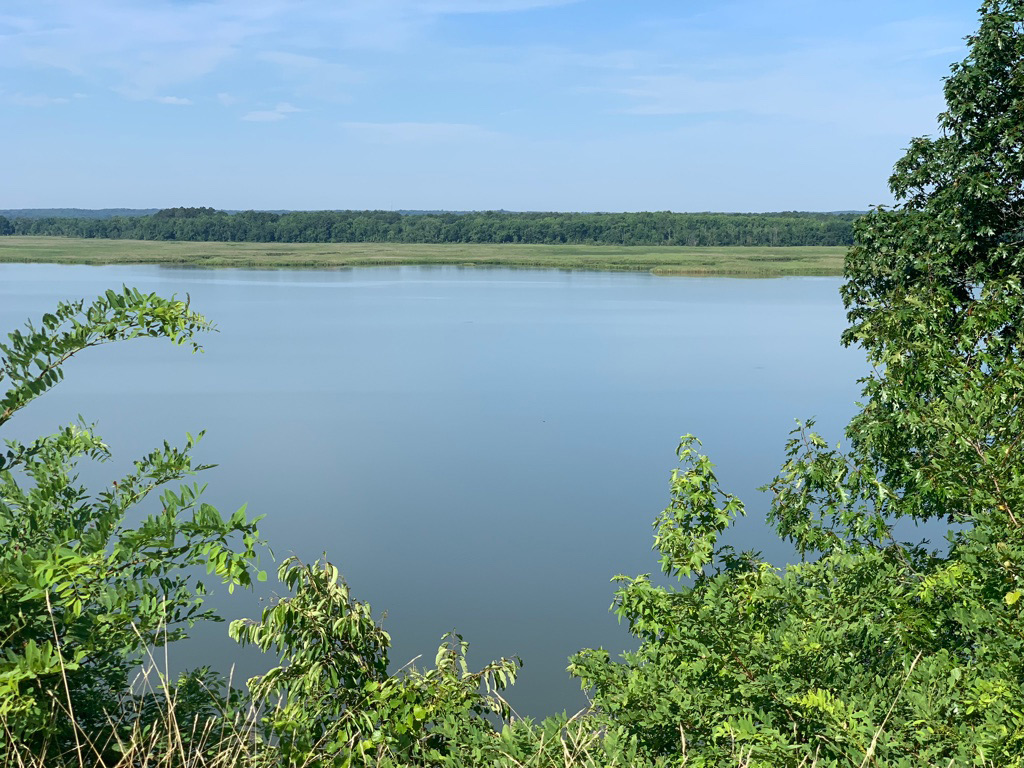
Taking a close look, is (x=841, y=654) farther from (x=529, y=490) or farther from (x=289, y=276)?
(x=289, y=276)

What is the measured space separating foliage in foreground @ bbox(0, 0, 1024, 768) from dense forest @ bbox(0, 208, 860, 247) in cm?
9059

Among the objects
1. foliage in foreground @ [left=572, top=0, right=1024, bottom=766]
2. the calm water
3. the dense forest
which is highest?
the dense forest

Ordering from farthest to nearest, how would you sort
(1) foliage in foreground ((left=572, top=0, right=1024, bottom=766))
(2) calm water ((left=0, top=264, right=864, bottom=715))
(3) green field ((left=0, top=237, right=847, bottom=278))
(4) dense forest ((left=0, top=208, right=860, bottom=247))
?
(4) dense forest ((left=0, top=208, right=860, bottom=247)), (3) green field ((left=0, top=237, right=847, bottom=278)), (2) calm water ((left=0, top=264, right=864, bottom=715)), (1) foliage in foreground ((left=572, top=0, right=1024, bottom=766))

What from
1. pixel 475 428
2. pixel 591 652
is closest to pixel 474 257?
pixel 475 428

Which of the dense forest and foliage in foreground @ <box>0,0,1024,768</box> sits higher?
the dense forest

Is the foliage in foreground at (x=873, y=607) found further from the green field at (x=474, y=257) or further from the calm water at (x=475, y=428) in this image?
the green field at (x=474, y=257)

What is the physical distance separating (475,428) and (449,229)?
86.5 m

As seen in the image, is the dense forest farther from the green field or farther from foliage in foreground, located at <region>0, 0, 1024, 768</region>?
foliage in foreground, located at <region>0, 0, 1024, 768</region>

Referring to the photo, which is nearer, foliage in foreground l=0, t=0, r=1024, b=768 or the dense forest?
foliage in foreground l=0, t=0, r=1024, b=768

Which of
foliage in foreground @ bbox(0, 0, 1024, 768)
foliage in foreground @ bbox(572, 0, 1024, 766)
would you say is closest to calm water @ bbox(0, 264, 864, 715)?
foliage in foreground @ bbox(572, 0, 1024, 766)

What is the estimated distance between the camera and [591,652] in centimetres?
493

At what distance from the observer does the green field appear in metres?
63.8

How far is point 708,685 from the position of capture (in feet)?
13.5

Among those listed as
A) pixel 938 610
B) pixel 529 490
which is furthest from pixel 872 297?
pixel 529 490
